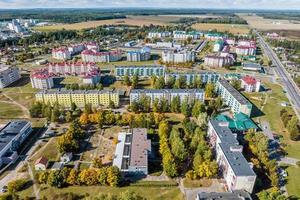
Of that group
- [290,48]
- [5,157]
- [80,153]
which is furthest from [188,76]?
[290,48]

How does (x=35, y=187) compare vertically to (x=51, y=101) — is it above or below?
below

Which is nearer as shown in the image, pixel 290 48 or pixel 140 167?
pixel 140 167

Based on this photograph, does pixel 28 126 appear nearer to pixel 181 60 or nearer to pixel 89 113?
pixel 89 113

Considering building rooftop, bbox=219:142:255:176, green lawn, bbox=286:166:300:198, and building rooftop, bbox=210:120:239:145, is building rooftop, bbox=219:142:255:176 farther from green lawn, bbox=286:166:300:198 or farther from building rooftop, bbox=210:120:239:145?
green lawn, bbox=286:166:300:198

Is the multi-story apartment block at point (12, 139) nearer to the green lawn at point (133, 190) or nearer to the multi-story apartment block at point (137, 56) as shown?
the green lawn at point (133, 190)

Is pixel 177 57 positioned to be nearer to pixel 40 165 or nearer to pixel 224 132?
pixel 224 132

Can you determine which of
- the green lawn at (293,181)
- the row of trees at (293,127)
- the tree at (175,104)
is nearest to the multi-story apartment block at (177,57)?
the tree at (175,104)
